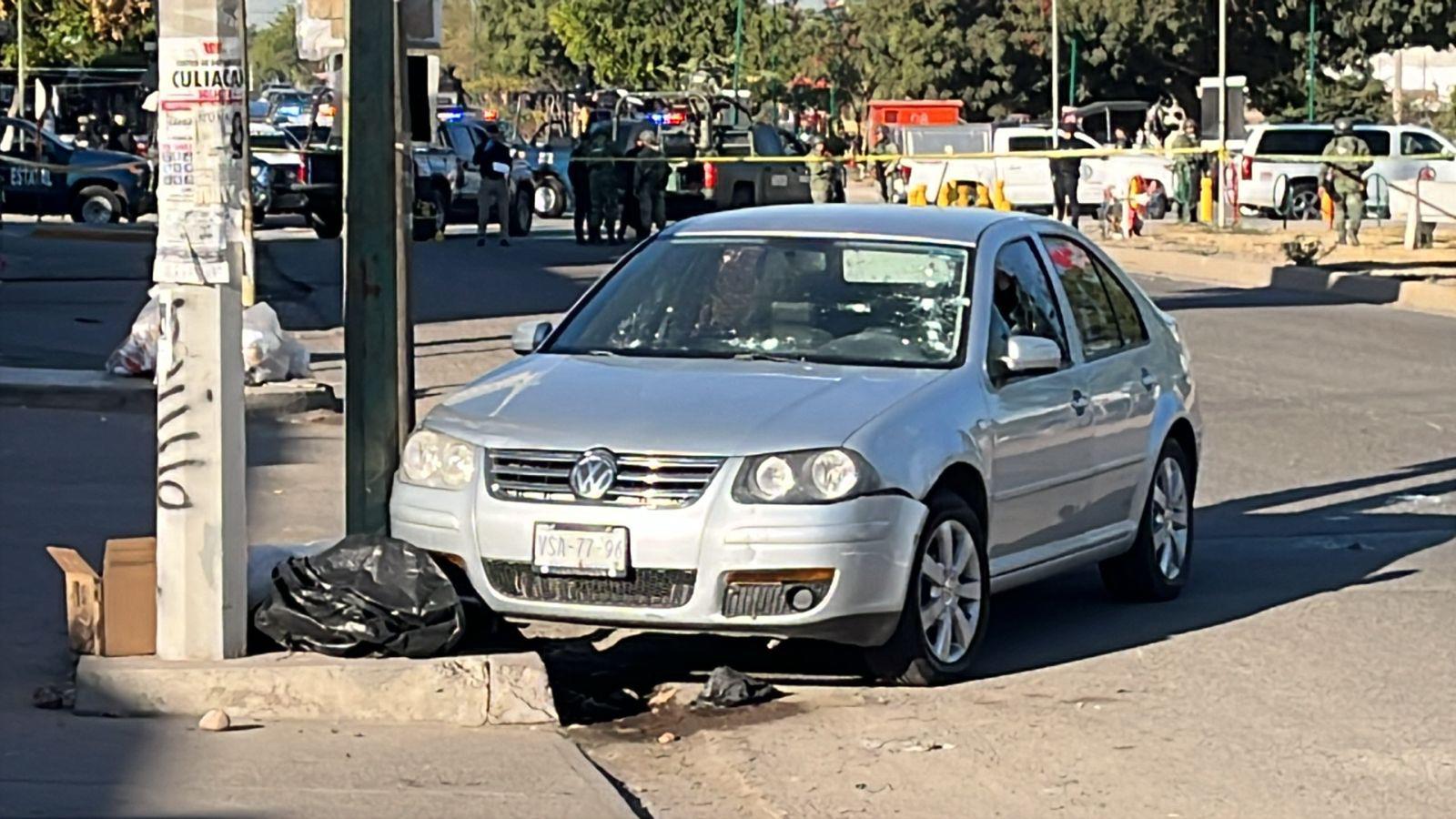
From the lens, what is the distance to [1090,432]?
866cm

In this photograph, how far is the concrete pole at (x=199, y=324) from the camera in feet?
22.7

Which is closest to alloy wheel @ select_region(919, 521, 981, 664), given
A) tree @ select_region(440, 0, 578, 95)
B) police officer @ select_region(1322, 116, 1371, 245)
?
police officer @ select_region(1322, 116, 1371, 245)

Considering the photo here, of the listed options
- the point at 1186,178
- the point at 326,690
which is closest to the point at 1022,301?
the point at 326,690

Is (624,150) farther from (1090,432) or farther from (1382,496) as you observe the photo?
(1090,432)

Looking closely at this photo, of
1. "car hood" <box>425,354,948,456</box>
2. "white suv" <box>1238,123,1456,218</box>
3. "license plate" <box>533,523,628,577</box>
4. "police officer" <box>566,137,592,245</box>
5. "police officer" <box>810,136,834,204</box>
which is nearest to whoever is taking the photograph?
"license plate" <box>533,523,628,577</box>

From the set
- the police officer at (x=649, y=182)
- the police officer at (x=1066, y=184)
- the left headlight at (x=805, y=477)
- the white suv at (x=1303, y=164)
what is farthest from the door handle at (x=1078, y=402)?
the white suv at (x=1303, y=164)

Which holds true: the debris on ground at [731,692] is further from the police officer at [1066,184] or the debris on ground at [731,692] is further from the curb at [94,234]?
the police officer at [1066,184]

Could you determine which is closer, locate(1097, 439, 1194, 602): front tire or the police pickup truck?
locate(1097, 439, 1194, 602): front tire

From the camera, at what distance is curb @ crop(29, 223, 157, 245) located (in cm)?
3027

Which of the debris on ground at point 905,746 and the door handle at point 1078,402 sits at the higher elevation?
the door handle at point 1078,402

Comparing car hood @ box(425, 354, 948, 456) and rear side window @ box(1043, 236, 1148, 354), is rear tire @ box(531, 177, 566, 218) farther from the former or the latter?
car hood @ box(425, 354, 948, 456)

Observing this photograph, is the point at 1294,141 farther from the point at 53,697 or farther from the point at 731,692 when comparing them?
the point at 53,697

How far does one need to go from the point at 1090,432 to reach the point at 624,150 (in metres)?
26.3

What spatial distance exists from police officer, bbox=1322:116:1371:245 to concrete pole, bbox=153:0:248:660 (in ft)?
81.4
